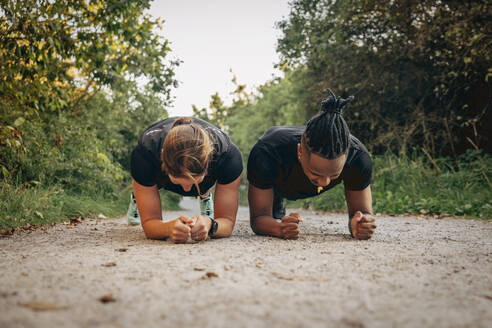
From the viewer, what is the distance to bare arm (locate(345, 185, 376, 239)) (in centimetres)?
280

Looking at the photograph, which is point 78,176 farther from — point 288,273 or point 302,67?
point 302,67

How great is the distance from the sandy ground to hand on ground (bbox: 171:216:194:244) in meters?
0.06

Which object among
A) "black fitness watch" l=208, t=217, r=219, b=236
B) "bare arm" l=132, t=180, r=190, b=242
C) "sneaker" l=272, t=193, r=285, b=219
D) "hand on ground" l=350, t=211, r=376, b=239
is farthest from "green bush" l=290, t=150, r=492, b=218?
"bare arm" l=132, t=180, r=190, b=242

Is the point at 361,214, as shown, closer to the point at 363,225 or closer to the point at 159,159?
the point at 363,225

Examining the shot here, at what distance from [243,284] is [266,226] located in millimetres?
1381

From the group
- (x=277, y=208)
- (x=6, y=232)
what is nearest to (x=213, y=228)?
(x=277, y=208)

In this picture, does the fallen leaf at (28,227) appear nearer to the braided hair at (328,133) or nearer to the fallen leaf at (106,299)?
the fallen leaf at (106,299)

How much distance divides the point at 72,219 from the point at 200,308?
12.4 ft

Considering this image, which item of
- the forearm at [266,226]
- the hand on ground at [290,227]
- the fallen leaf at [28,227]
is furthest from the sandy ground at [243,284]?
the fallen leaf at [28,227]

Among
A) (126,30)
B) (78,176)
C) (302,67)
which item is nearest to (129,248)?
(126,30)

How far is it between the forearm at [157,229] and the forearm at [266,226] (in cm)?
76

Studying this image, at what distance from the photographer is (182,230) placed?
249 cm

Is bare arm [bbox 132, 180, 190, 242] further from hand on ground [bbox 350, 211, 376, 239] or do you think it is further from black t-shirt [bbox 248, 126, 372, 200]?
hand on ground [bbox 350, 211, 376, 239]

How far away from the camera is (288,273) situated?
1.81m
